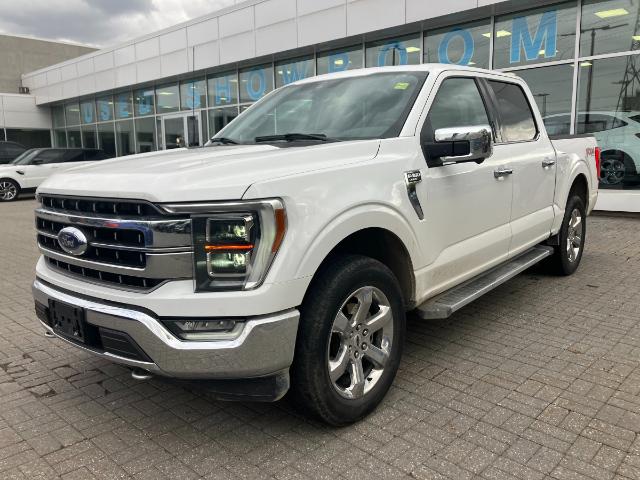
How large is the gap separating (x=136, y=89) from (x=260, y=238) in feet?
72.6

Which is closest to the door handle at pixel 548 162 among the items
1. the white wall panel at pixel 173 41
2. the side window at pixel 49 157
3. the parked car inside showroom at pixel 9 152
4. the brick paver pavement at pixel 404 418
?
the brick paver pavement at pixel 404 418

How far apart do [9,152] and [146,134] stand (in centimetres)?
503

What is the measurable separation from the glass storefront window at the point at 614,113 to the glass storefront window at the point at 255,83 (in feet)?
29.4

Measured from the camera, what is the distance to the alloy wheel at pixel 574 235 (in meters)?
5.77

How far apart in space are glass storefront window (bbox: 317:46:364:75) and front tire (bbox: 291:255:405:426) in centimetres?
1160

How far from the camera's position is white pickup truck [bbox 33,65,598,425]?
7.75 ft

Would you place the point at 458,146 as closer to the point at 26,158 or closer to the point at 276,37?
the point at 276,37

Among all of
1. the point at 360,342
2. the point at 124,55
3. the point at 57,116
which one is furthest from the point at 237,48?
the point at 57,116

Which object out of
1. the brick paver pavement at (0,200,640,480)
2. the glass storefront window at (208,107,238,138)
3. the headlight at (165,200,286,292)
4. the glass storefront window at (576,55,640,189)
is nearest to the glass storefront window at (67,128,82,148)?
the glass storefront window at (208,107,238,138)

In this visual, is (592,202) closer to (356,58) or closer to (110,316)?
(110,316)

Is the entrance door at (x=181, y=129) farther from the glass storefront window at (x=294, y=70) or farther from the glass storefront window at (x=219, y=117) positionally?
the glass storefront window at (x=294, y=70)

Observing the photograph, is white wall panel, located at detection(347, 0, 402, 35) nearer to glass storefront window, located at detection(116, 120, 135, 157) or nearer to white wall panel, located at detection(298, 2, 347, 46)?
white wall panel, located at detection(298, 2, 347, 46)

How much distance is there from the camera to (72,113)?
2742cm

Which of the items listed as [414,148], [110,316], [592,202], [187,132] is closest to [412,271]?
[414,148]
